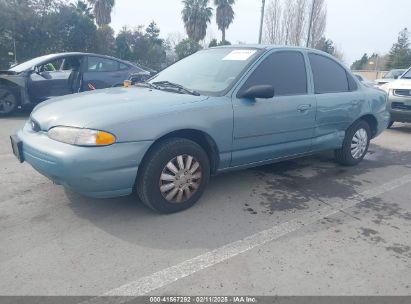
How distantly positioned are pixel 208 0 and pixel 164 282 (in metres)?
37.6

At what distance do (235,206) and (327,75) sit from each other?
2246mm

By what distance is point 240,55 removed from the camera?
410 cm

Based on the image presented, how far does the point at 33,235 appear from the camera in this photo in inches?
117

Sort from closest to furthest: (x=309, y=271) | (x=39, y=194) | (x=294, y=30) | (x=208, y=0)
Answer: (x=309, y=271)
(x=39, y=194)
(x=294, y=30)
(x=208, y=0)

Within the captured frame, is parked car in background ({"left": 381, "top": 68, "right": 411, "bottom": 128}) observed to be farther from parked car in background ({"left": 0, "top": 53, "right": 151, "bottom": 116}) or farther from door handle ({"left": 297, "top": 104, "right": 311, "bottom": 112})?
parked car in background ({"left": 0, "top": 53, "right": 151, "bottom": 116})

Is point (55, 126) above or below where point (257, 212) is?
above

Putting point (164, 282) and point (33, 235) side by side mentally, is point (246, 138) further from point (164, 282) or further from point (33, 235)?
point (33, 235)

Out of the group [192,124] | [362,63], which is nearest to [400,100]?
[192,124]

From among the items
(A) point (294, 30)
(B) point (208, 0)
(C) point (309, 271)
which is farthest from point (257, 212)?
(B) point (208, 0)

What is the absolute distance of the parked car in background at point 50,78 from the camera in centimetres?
791

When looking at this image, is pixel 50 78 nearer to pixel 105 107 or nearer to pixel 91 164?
pixel 105 107

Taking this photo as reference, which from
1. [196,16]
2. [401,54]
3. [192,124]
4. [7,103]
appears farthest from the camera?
[401,54]

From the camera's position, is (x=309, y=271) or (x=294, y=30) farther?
(x=294, y=30)

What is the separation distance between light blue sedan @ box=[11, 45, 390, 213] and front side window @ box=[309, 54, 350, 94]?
1 centimetres
